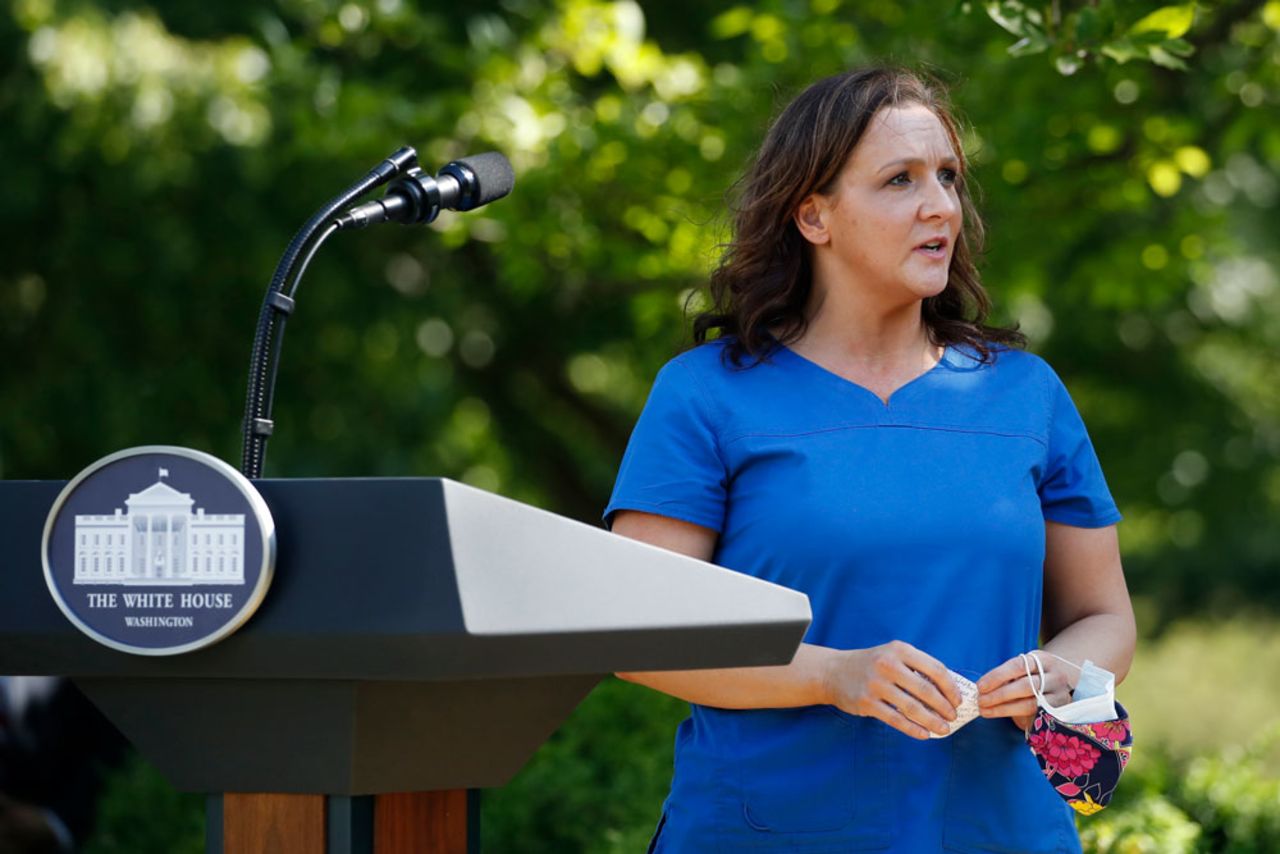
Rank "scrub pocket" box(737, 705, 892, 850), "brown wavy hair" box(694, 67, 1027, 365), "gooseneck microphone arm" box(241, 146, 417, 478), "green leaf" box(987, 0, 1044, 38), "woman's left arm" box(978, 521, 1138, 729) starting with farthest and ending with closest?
1. "green leaf" box(987, 0, 1044, 38)
2. "brown wavy hair" box(694, 67, 1027, 365)
3. "woman's left arm" box(978, 521, 1138, 729)
4. "scrub pocket" box(737, 705, 892, 850)
5. "gooseneck microphone arm" box(241, 146, 417, 478)

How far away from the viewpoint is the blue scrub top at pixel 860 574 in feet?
6.44

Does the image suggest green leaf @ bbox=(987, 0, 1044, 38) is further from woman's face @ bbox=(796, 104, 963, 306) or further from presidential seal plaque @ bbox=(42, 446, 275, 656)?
presidential seal plaque @ bbox=(42, 446, 275, 656)

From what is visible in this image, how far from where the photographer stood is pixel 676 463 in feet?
6.66

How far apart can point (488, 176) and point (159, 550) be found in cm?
77

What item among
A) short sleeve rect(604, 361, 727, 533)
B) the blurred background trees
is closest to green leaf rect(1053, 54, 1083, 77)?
the blurred background trees

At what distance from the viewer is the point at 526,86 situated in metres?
5.85

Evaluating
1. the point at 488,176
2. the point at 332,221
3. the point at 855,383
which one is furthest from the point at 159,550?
the point at 855,383

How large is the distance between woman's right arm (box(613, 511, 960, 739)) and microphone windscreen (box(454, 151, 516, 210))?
1.39ft

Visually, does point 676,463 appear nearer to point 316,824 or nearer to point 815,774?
point 815,774

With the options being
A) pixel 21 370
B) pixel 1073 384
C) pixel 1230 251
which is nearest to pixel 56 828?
pixel 21 370

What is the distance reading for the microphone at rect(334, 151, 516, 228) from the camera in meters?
1.87

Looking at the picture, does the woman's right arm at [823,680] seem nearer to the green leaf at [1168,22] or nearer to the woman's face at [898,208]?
the woman's face at [898,208]

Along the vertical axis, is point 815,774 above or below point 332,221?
below

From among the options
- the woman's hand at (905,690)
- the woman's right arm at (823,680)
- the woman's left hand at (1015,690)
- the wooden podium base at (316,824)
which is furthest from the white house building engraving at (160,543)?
the woman's left hand at (1015,690)
